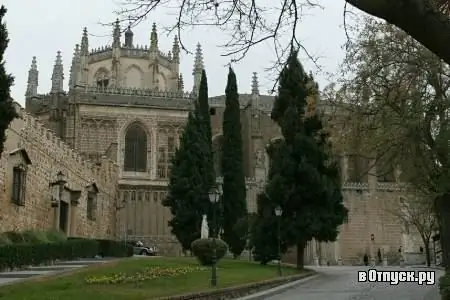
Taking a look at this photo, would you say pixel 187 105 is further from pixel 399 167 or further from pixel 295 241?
pixel 399 167

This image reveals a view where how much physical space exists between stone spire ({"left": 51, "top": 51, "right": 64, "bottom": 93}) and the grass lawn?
31085 mm

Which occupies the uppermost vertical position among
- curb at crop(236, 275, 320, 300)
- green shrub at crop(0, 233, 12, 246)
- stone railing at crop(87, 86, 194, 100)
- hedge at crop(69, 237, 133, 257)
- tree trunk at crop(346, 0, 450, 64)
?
stone railing at crop(87, 86, 194, 100)

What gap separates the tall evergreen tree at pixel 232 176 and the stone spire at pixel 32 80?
20.8 meters

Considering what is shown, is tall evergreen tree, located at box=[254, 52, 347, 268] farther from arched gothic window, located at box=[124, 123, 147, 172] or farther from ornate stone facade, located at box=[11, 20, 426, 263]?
arched gothic window, located at box=[124, 123, 147, 172]

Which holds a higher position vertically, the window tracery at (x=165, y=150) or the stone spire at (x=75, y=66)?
the stone spire at (x=75, y=66)

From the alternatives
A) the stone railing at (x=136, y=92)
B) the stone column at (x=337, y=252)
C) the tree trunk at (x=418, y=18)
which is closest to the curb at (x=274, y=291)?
the tree trunk at (x=418, y=18)

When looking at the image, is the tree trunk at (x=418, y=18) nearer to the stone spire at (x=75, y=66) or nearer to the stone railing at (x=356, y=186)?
the stone railing at (x=356, y=186)

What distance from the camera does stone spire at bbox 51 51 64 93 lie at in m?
49.1

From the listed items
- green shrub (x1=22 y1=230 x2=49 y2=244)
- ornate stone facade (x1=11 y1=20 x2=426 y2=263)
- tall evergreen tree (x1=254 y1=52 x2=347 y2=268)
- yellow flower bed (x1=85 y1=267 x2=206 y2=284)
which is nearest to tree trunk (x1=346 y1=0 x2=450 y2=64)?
yellow flower bed (x1=85 y1=267 x2=206 y2=284)

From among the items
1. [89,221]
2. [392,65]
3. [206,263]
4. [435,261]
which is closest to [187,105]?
[89,221]

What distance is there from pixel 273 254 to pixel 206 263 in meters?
5.32

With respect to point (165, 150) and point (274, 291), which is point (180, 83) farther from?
point (274, 291)

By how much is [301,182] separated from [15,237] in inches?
448

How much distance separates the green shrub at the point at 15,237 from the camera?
20.6 metres
